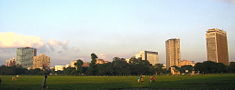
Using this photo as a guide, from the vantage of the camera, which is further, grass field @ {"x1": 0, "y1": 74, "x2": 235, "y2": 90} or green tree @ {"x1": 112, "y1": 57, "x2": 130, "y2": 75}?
green tree @ {"x1": 112, "y1": 57, "x2": 130, "y2": 75}

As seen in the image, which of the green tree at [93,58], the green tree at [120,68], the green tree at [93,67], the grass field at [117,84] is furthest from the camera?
the green tree at [93,58]

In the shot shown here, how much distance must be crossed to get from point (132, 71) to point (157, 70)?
23530 millimetres

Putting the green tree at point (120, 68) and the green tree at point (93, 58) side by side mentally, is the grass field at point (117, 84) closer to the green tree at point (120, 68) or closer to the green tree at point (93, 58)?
the green tree at point (120, 68)

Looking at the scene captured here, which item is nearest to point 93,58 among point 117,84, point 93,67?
point 93,67

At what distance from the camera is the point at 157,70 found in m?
172

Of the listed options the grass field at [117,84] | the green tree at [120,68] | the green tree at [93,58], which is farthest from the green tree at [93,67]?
the grass field at [117,84]

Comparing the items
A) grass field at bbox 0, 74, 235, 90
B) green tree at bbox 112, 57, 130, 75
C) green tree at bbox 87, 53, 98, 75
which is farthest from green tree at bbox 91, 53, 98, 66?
grass field at bbox 0, 74, 235, 90

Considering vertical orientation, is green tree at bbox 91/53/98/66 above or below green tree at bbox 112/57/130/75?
above

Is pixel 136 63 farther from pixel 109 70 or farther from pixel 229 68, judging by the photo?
pixel 229 68

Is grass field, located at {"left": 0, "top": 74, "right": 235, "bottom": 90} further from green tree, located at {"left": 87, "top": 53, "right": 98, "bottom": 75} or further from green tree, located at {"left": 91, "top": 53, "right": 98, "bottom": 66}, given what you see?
green tree, located at {"left": 91, "top": 53, "right": 98, "bottom": 66}

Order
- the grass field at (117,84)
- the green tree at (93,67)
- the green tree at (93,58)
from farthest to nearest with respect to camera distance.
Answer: the green tree at (93,58) < the green tree at (93,67) < the grass field at (117,84)

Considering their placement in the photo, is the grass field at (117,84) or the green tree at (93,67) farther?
the green tree at (93,67)

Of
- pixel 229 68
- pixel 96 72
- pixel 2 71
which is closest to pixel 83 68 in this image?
pixel 96 72

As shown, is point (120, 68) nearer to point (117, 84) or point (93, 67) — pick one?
point (93, 67)
